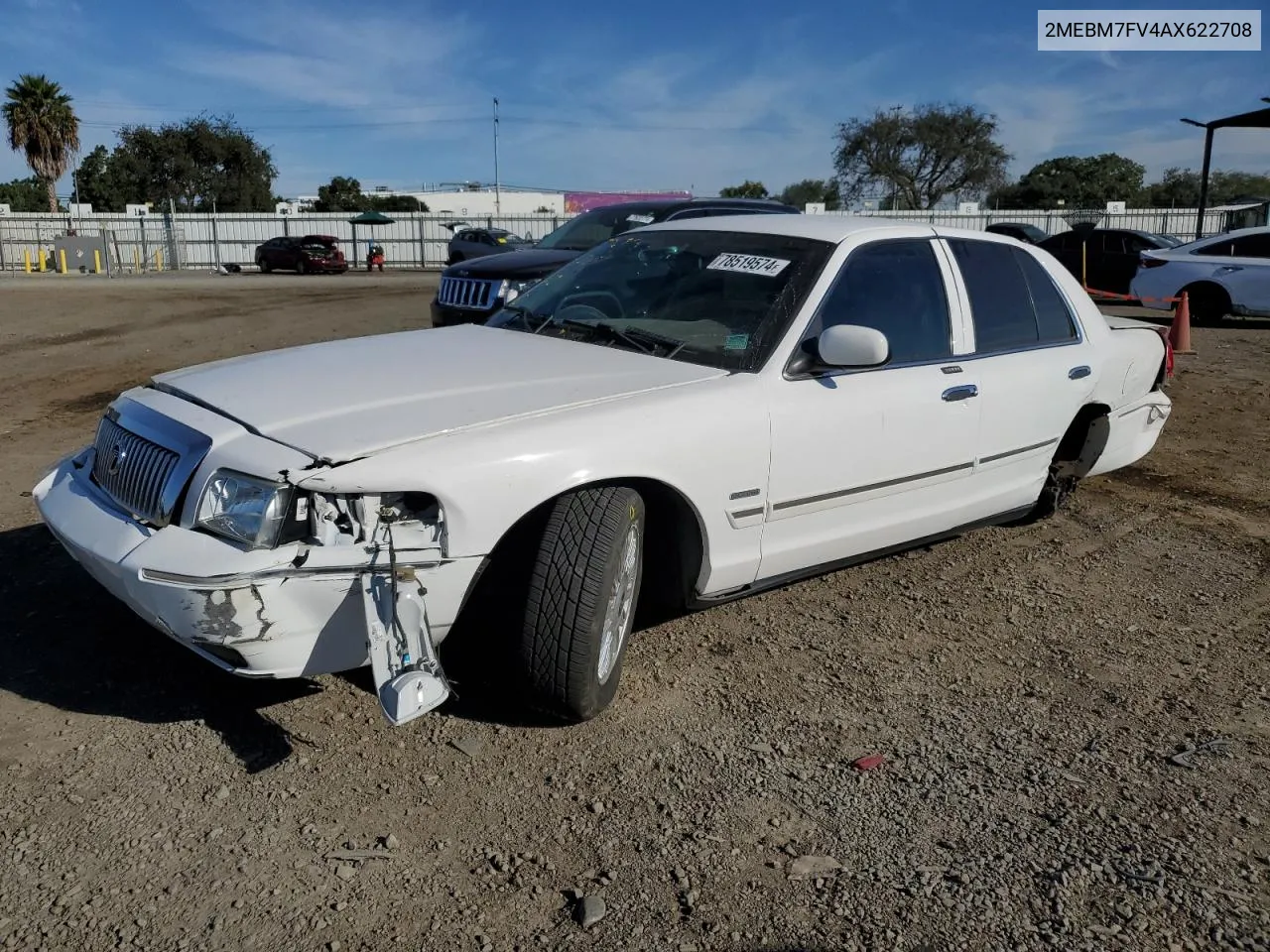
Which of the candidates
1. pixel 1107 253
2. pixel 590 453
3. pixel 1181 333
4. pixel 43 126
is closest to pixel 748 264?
pixel 590 453

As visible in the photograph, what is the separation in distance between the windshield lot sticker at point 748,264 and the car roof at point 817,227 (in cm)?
18

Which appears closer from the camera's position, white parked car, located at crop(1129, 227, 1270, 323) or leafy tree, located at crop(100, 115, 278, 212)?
white parked car, located at crop(1129, 227, 1270, 323)

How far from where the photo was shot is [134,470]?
3131mm

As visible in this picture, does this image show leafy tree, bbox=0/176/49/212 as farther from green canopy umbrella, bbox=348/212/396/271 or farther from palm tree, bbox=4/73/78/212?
green canopy umbrella, bbox=348/212/396/271

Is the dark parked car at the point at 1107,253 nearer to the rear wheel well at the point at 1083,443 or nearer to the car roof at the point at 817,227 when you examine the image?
the rear wheel well at the point at 1083,443

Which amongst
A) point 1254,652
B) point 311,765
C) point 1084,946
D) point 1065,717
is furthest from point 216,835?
point 1254,652

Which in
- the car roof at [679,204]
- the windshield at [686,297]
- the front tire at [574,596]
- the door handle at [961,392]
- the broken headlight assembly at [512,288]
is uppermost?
the car roof at [679,204]

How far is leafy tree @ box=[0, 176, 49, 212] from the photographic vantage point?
82.4m

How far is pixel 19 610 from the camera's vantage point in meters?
3.85

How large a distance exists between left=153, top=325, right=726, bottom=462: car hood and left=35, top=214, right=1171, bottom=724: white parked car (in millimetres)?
14

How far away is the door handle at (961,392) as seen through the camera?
158 inches

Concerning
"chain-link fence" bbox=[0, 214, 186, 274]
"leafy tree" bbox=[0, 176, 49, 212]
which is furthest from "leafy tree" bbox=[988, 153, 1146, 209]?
"leafy tree" bbox=[0, 176, 49, 212]

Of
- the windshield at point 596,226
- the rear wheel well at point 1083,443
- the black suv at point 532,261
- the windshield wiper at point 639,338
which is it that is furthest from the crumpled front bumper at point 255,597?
the windshield at point 596,226

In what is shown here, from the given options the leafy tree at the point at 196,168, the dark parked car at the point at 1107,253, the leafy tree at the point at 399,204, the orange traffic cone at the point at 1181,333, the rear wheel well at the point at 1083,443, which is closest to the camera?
the rear wheel well at the point at 1083,443
